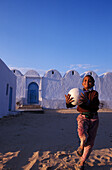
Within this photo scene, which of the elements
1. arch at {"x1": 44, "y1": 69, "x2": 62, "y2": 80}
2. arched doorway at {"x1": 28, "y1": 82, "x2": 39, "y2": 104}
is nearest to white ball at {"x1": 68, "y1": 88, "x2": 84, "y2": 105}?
arched doorway at {"x1": 28, "y1": 82, "x2": 39, "y2": 104}

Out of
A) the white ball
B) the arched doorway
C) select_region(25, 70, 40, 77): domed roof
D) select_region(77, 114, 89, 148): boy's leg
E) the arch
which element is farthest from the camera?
the arch

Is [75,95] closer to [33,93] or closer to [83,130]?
[83,130]

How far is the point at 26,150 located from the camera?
272 cm

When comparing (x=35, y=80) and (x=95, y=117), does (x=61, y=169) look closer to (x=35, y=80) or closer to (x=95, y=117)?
(x=95, y=117)

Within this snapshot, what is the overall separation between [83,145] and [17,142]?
1.99 metres

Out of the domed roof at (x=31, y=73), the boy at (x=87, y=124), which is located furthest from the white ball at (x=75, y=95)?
the domed roof at (x=31, y=73)

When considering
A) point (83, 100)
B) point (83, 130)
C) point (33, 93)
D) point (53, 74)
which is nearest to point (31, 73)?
point (33, 93)

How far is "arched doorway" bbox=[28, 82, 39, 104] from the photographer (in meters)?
16.6

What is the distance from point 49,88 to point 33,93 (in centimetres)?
223

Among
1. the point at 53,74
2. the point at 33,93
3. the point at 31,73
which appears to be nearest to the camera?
the point at 33,93

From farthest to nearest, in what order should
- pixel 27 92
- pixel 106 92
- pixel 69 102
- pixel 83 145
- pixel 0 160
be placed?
1. pixel 106 92
2. pixel 27 92
3. pixel 0 160
4. pixel 69 102
5. pixel 83 145

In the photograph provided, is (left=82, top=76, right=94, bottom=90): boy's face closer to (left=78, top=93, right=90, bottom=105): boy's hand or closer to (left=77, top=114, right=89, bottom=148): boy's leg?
(left=78, top=93, right=90, bottom=105): boy's hand

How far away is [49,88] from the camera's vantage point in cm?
1711

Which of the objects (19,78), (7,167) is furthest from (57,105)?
(7,167)
